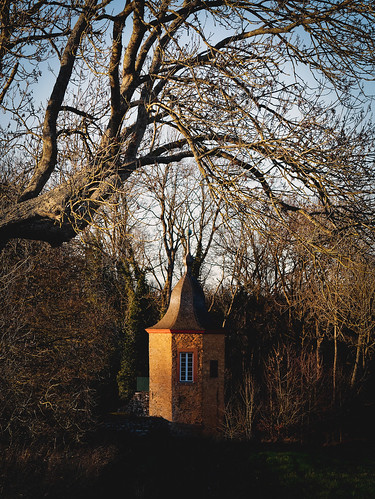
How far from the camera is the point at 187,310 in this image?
21.6 m

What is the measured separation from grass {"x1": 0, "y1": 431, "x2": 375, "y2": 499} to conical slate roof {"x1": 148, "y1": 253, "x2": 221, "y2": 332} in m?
4.10

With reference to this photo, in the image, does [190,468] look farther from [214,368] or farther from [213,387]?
[214,368]

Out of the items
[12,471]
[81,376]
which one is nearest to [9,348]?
[12,471]

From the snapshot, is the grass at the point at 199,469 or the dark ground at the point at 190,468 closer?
the dark ground at the point at 190,468

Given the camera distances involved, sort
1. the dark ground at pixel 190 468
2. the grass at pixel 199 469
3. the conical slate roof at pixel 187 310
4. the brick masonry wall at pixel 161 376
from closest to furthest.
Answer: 1. the dark ground at pixel 190 468
2. the grass at pixel 199 469
3. the brick masonry wall at pixel 161 376
4. the conical slate roof at pixel 187 310

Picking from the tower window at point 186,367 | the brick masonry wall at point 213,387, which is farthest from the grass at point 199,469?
the tower window at point 186,367

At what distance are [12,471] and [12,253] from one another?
17.7ft

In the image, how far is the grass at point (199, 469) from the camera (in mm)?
12062

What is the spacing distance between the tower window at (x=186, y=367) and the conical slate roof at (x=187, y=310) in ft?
3.30

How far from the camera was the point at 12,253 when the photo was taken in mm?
13641

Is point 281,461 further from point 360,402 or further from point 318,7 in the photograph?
point 318,7

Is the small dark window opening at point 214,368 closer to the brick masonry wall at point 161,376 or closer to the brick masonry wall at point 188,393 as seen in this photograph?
the brick masonry wall at point 188,393

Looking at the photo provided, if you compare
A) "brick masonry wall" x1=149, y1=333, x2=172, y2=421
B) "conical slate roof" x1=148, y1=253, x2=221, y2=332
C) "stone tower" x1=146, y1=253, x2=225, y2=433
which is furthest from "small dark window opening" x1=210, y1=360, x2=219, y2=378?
"brick masonry wall" x1=149, y1=333, x2=172, y2=421

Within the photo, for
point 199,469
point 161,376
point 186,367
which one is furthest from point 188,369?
point 199,469
